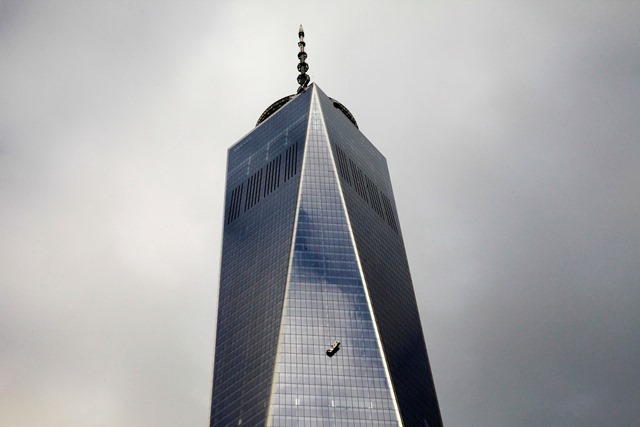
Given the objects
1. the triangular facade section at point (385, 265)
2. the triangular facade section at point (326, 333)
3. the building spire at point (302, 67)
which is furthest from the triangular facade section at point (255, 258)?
the building spire at point (302, 67)

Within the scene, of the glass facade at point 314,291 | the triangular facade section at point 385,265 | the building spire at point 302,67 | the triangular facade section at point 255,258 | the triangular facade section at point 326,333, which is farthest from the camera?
the building spire at point 302,67

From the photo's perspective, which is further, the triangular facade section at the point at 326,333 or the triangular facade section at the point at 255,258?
the triangular facade section at the point at 255,258

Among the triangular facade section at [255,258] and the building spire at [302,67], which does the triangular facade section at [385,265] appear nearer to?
the triangular facade section at [255,258]

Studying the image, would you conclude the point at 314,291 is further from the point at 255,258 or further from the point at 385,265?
the point at 385,265

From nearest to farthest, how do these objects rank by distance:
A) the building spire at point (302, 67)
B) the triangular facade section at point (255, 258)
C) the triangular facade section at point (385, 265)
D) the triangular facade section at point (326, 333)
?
the triangular facade section at point (326, 333) → the triangular facade section at point (255, 258) → the triangular facade section at point (385, 265) → the building spire at point (302, 67)

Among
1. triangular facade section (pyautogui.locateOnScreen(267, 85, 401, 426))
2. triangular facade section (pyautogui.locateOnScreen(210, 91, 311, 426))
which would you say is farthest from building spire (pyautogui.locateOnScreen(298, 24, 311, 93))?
triangular facade section (pyautogui.locateOnScreen(267, 85, 401, 426))

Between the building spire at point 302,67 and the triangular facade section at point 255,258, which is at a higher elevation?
the building spire at point 302,67

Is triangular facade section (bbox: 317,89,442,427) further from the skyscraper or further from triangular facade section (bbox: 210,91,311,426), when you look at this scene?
triangular facade section (bbox: 210,91,311,426)
